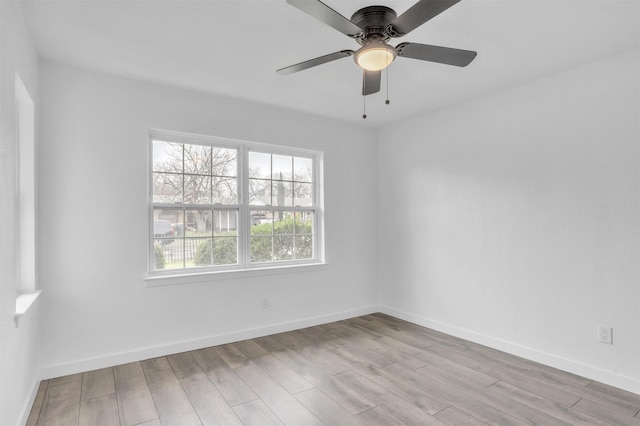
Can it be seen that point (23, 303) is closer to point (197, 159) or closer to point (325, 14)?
point (197, 159)

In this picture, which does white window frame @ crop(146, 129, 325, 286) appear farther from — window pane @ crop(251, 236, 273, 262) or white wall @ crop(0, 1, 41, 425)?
white wall @ crop(0, 1, 41, 425)

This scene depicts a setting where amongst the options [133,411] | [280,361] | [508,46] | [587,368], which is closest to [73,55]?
[133,411]

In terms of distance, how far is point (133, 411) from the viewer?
7.65 ft

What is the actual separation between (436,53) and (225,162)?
2.45 m

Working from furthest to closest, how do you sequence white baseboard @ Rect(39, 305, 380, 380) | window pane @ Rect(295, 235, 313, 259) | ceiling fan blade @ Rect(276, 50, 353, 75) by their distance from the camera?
window pane @ Rect(295, 235, 313, 259) < white baseboard @ Rect(39, 305, 380, 380) < ceiling fan blade @ Rect(276, 50, 353, 75)

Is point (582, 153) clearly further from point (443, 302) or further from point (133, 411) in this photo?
point (133, 411)

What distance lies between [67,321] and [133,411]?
1071mm

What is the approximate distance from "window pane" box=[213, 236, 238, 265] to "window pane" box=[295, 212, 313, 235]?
818 millimetres

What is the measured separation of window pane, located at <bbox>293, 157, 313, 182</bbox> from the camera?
4317 mm

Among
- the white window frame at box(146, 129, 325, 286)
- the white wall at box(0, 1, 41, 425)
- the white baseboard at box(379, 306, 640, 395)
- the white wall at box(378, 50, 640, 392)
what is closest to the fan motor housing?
the white wall at box(0, 1, 41, 425)

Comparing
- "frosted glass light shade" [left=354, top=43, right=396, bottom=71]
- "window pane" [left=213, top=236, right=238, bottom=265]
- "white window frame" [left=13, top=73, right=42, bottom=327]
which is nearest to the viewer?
"frosted glass light shade" [left=354, top=43, right=396, bottom=71]

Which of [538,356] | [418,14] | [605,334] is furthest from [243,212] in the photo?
[605,334]

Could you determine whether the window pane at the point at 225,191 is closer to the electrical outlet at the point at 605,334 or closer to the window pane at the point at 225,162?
the window pane at the point at 225,162

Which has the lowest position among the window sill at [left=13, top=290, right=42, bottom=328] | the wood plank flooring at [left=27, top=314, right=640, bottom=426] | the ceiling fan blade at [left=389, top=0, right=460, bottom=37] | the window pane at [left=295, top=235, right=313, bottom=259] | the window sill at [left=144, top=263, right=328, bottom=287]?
the wood plank flooring at [left=27, top=314, right=640, bottom=426]
